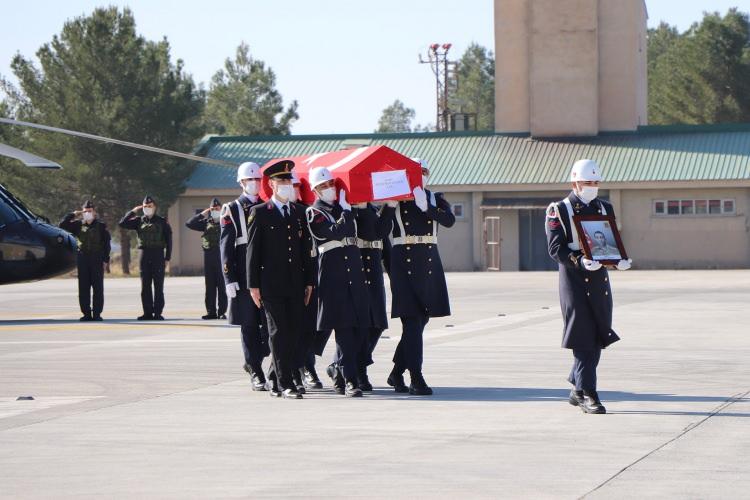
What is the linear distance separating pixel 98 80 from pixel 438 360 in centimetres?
4774

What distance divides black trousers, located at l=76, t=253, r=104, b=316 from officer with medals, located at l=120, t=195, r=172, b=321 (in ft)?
2.34

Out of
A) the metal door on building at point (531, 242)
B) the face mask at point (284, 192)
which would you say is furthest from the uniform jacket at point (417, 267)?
the metal door on building at point (531, 242)

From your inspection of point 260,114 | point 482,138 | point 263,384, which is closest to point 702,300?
point 263,384

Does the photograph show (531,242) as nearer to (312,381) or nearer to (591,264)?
(312,381)

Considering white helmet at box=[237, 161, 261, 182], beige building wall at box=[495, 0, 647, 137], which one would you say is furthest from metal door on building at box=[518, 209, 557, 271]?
white helmet at box=[237, 161, 261, 182]

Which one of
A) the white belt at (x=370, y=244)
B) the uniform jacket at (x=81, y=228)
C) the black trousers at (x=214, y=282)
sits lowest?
the black trousers at (x=214, y=282)

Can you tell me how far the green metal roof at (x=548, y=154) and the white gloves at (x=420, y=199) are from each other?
39.8 metres

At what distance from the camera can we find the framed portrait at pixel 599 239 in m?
11.3

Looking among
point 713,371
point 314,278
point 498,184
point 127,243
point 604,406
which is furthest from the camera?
point 127,243

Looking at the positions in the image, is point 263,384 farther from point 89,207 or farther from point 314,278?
point 89,207

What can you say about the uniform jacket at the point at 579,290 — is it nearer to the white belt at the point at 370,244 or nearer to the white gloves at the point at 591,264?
the white gloves at the point at 591,264

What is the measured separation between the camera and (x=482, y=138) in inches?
2272

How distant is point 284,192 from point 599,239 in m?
2.88

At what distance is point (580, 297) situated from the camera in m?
11.5
